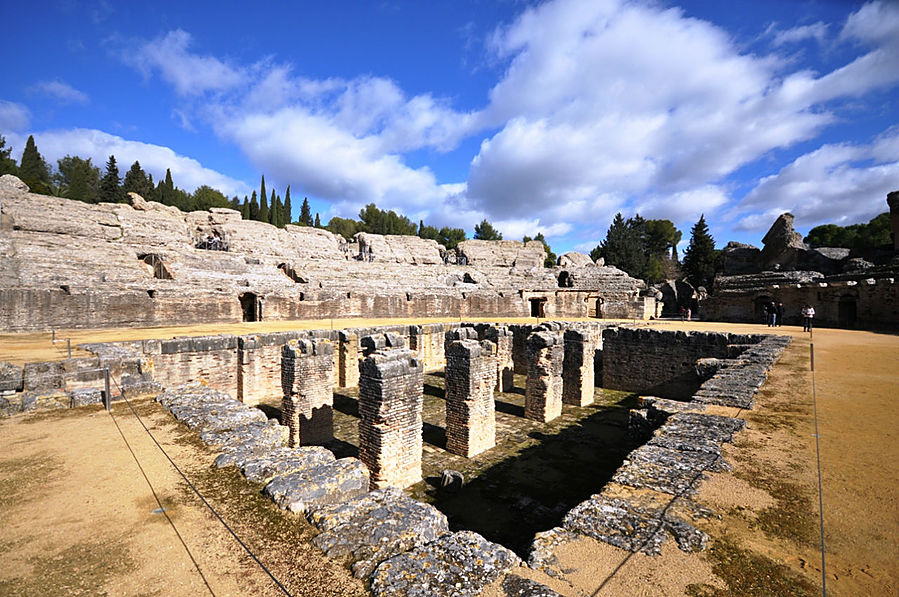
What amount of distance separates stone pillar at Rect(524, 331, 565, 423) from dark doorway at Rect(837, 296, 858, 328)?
17509mm

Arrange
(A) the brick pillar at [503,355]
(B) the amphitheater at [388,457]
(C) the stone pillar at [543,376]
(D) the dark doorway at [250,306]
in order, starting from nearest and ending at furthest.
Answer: (B) the amphitheater at [388,457] → (C) the stone pillar at [543,376] → (A) the brick pillar at [503,355] → (D) the dark doorway at [250,306]

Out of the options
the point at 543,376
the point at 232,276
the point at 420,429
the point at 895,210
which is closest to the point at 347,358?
the point at 543,376

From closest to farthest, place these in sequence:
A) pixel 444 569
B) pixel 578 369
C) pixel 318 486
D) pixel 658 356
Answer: pixel 444 569, pixel 318 486, pixel 578 369, pixel 658 356

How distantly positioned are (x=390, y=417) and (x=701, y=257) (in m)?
44.6

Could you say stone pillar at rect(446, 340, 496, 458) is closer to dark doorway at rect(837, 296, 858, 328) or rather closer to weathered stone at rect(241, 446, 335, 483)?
weathered stone at rect(241, 446, 335, 483)

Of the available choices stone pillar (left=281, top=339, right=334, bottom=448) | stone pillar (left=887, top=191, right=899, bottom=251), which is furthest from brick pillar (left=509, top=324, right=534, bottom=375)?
stone pillar (left=887, top=191, right=899, bottom=251)

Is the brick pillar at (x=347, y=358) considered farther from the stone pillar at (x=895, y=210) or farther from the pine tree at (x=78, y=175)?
the pine tree at (x=78, y=175)

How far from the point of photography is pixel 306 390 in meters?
8.42

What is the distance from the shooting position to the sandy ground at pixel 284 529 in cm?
227

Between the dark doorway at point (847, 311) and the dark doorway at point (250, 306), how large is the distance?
27.3m

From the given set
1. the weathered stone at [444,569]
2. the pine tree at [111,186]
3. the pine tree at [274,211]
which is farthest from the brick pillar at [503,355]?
the pine tree at [111,186]

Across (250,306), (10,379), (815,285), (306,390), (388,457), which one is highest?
(815,285)

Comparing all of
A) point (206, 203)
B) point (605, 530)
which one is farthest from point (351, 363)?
point (206, 203)

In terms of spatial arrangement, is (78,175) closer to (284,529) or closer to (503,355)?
(503,355)
